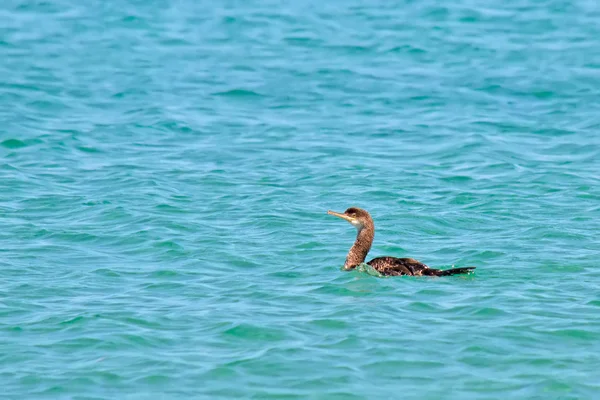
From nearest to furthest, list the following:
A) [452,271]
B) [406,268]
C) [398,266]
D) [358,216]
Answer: [452,271]
[406,268]
[398,266]
[358,216]

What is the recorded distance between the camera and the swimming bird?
1201cm

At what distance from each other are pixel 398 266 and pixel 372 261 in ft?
1.62

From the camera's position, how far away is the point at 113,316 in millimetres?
10898

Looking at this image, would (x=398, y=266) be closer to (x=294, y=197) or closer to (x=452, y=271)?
(x=452, y=271)

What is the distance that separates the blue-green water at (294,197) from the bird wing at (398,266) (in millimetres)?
160

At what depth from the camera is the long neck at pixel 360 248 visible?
42.4 feet

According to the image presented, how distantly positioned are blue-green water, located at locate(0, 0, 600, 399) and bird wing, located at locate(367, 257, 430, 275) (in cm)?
16

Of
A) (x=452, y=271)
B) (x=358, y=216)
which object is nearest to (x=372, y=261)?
(x=358, y=216)

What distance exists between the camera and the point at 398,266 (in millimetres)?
12227

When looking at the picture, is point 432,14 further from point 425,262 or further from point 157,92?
point 425,262

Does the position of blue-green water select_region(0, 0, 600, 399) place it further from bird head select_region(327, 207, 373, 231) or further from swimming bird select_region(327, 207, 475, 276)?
bird head select_region(327, 207, 373, 231)

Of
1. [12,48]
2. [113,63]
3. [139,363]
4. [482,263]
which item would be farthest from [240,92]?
[139,363]

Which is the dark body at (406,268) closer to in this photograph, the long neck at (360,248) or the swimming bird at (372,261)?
the swimming bird at (372,261)

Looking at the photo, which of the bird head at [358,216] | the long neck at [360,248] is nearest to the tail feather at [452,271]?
the long neck at [360,248]
